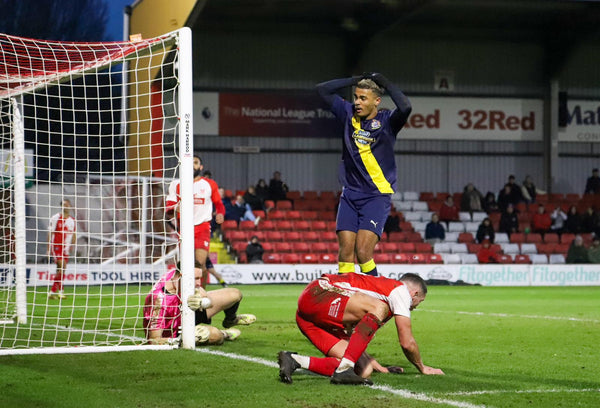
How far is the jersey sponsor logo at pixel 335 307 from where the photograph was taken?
6750mm

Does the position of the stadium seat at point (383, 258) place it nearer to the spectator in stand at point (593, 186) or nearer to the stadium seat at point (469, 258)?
the stadium seat at point (469, 258)

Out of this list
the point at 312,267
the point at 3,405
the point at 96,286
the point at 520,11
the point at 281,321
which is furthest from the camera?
the point at 520,11

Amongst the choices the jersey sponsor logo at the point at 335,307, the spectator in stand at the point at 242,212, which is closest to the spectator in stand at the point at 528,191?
the spectator in stand at the point at 242,212

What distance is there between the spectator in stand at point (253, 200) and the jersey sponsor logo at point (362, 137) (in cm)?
1957

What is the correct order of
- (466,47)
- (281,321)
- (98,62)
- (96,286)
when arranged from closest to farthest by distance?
(98,62)
(281,321)
(96,286)
(466,47)

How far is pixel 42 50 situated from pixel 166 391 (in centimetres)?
537

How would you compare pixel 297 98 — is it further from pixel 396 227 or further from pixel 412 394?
pixel 412 394

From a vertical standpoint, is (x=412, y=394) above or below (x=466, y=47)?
below

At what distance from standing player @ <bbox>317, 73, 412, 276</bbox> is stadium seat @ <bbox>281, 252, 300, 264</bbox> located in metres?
17.3

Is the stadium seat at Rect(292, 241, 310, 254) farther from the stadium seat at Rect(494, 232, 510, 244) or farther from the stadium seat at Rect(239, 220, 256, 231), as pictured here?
the stadium seat at Rect(494, 232, 510, 244)

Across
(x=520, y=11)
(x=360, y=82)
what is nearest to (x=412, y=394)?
(x=360, y=82)

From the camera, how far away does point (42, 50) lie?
10.2 meters

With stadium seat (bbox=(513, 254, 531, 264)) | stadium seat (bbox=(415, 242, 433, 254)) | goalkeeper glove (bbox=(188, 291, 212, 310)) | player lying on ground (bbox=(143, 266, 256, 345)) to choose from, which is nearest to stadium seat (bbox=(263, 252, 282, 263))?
stadium seat (bbox=(415, 242, 433, 254))

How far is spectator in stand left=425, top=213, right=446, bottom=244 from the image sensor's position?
28.3m
